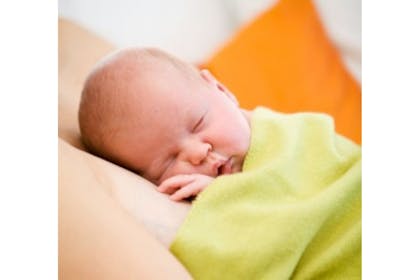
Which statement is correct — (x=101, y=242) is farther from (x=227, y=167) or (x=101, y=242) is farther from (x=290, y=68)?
(x=290, y=68)

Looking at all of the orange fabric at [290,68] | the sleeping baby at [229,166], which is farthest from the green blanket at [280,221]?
the orange fabric at [290,68]

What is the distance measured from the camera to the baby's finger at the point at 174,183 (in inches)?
28.7

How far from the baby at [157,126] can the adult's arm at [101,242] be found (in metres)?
0.13

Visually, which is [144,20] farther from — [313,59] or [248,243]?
[248,243]

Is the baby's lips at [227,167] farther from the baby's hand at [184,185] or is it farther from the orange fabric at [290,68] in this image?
the orange fabric at [290,68]

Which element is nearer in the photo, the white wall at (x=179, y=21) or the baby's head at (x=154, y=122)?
the baby's head at (x=154, y=122)

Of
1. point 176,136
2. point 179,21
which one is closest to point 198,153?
point 176,136

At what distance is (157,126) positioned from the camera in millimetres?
742

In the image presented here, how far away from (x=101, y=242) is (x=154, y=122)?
0.21m
